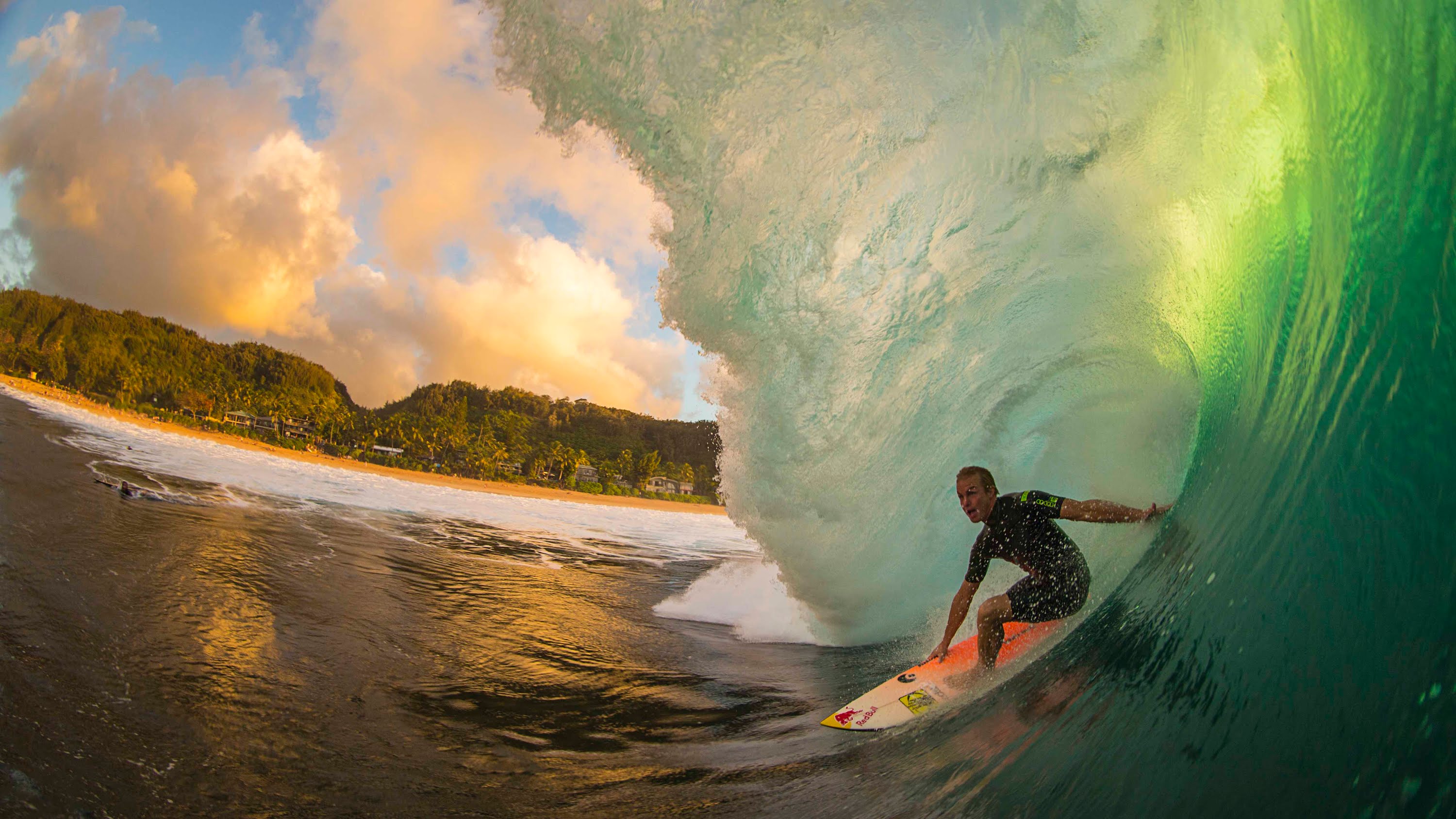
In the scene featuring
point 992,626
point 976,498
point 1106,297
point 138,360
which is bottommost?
point 992,626

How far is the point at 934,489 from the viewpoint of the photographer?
7.54 m

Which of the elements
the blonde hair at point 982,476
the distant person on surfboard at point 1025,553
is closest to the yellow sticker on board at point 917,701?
the distant person on surfboard at point 1025,553

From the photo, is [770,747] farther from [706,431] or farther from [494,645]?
[706,431]

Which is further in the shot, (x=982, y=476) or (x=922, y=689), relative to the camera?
(x=922, y=689)

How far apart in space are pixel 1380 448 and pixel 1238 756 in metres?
1.09

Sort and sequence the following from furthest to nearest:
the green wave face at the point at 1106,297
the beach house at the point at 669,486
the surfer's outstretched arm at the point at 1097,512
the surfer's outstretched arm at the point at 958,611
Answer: the beach house at the point at 669,486 < the surfer's outstretched arm at the point at 958,611 < the surfer's outstretched arm at the point at 1097,512 < the green wave face at the point at 1106,297

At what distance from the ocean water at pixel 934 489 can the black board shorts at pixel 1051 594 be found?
0.19 meters

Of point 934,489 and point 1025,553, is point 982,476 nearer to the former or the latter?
point 1025,553

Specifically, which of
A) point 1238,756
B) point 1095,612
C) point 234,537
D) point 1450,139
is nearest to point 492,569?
point 234,537

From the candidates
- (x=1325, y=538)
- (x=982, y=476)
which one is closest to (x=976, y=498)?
(x=982, y=476)

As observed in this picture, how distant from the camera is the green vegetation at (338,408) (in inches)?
2355

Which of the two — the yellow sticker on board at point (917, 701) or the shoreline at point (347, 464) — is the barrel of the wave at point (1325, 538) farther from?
the shoreline at point (347, 464)

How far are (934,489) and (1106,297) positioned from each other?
267 centimetres

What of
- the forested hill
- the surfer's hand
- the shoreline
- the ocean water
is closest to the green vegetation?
the forested hill
